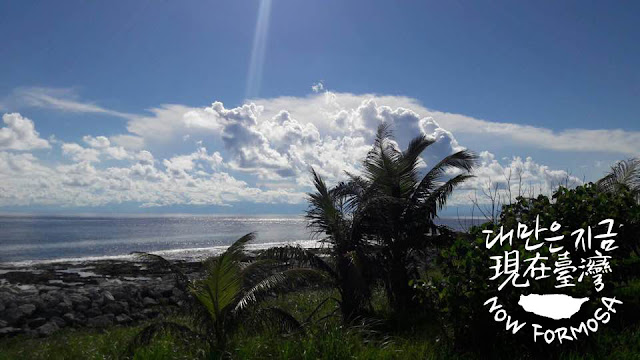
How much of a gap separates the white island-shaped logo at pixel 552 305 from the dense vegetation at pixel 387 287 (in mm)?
141

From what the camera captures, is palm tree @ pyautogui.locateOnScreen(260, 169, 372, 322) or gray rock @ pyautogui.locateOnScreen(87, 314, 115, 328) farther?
gray rock @ pyautogui.locateOnScreen(87, 314, 115, 328)

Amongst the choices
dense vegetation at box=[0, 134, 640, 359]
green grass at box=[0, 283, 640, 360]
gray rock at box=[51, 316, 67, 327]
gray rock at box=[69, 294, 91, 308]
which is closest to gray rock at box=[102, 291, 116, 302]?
gray rock at box=[69, 294, 91, 308]

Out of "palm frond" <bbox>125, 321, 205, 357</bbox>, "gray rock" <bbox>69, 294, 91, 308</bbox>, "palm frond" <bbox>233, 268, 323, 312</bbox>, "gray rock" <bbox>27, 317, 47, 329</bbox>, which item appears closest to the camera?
"palm frond" <bbox>125, 321, 205, 357</bbox>

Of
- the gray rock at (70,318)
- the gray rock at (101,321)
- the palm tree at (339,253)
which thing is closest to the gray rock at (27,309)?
the gray rock at (70,318)

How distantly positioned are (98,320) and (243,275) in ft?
36.7

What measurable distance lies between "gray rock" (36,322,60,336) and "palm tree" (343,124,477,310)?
10.3 metres

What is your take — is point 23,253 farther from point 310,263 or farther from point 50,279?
point 310,263

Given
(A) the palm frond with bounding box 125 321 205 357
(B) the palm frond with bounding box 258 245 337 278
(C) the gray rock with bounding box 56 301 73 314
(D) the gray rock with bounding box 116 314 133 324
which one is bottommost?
(D) the gray rock with bounding box 116 314 133 324

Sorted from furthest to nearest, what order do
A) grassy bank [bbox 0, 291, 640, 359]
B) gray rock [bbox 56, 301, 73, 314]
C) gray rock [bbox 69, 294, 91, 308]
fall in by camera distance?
gray rock [bbox 69, 294, 91, 308] → gray rock [bbox 56, 301, 73, 314] → grassy bank [bbox 0, 291, 640, 359]

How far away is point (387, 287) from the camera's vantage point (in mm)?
11859

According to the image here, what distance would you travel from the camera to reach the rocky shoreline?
16000mm

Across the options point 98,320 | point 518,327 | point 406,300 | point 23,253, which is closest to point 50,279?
point 98,320

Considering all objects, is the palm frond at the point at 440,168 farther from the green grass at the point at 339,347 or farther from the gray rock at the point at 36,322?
the gray rock at the point at 36,322

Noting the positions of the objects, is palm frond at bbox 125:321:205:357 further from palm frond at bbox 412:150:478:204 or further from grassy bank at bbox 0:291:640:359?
palm frond at bbox 412:150:478:204
